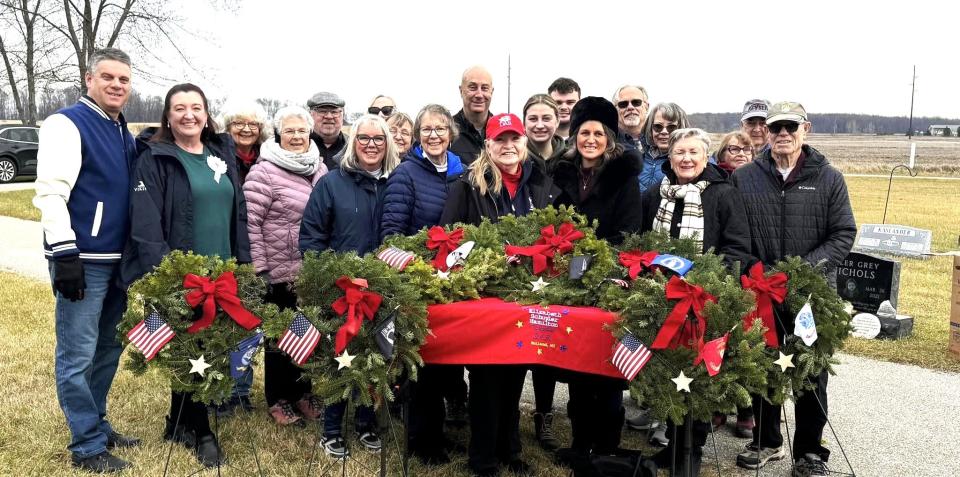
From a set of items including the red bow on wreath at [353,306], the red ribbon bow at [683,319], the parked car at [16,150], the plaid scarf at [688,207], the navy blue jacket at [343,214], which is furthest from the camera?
the parked car at [16,150]

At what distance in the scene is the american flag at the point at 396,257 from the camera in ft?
13.2

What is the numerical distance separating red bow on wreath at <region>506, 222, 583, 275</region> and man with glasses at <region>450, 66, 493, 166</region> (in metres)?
2.05

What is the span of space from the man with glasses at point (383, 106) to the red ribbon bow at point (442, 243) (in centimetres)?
366

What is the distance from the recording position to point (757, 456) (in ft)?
15.5

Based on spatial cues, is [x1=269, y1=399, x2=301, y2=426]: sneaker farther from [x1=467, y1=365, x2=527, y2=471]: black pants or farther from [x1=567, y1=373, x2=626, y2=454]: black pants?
[x1=567, y1=373, x2=626, y2=454]: black pants

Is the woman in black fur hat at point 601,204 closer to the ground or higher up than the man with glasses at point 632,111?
closer to the ground

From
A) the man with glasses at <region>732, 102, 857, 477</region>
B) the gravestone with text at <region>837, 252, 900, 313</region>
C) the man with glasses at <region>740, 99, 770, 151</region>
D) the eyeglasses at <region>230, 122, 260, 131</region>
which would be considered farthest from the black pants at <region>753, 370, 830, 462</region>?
the gravestone with text at <region>837, 252, 900, 313</region>

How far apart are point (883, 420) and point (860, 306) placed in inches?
120

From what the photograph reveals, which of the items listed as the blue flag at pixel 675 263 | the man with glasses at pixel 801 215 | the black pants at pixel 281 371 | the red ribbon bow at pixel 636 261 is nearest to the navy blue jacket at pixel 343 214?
the black pants at pixel 281 371

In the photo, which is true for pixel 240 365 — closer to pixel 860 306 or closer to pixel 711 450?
pixel 711 450

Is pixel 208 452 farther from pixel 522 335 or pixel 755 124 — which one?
pixel 755 124

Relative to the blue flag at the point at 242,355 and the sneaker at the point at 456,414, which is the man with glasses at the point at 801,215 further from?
the blue flag at the point at 242,355

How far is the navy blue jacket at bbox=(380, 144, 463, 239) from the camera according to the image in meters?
4.84

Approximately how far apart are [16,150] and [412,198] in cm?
2387
